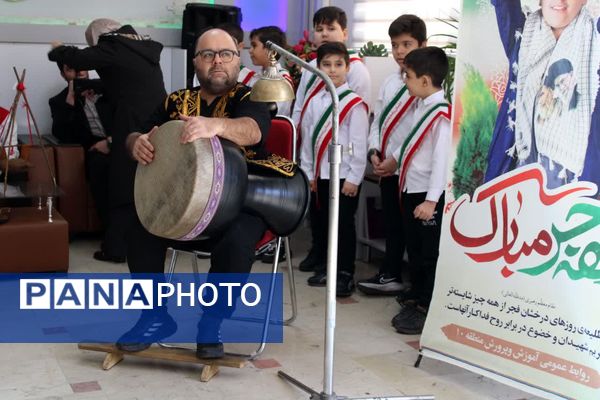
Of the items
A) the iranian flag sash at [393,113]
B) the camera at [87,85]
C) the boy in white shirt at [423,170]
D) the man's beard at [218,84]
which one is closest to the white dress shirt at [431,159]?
the boy in white shirt at [423,170]

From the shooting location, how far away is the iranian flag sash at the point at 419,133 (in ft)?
12.3

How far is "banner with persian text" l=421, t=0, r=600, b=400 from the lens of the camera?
2.78 metres

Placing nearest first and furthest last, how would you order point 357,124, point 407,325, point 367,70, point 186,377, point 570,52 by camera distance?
point 570,52 < point 186,377 < point 407,325 < point 357,124 < point 367,70

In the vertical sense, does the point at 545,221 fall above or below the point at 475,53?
below

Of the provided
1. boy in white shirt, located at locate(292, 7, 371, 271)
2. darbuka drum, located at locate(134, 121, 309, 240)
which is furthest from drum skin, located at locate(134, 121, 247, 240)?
boy in white shirt, located at locate(292, 7, 371, 271)

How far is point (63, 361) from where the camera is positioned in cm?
337

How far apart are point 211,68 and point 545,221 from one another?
134cm

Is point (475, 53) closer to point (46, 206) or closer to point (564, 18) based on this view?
point (564, 18)

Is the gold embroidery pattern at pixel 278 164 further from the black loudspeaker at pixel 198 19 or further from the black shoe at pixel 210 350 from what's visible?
the black loudspeaker at pixel 198 19

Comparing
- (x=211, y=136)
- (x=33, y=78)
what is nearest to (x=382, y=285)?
(x=211, y=136)

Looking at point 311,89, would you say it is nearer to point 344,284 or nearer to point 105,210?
point 344,284

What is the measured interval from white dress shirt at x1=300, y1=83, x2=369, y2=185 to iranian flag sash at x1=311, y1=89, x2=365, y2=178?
0.06ft

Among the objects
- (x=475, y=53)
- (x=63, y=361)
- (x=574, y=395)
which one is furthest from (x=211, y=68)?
(x=574, y=395)

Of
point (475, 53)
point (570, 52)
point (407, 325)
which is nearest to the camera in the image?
point (570, 52)
